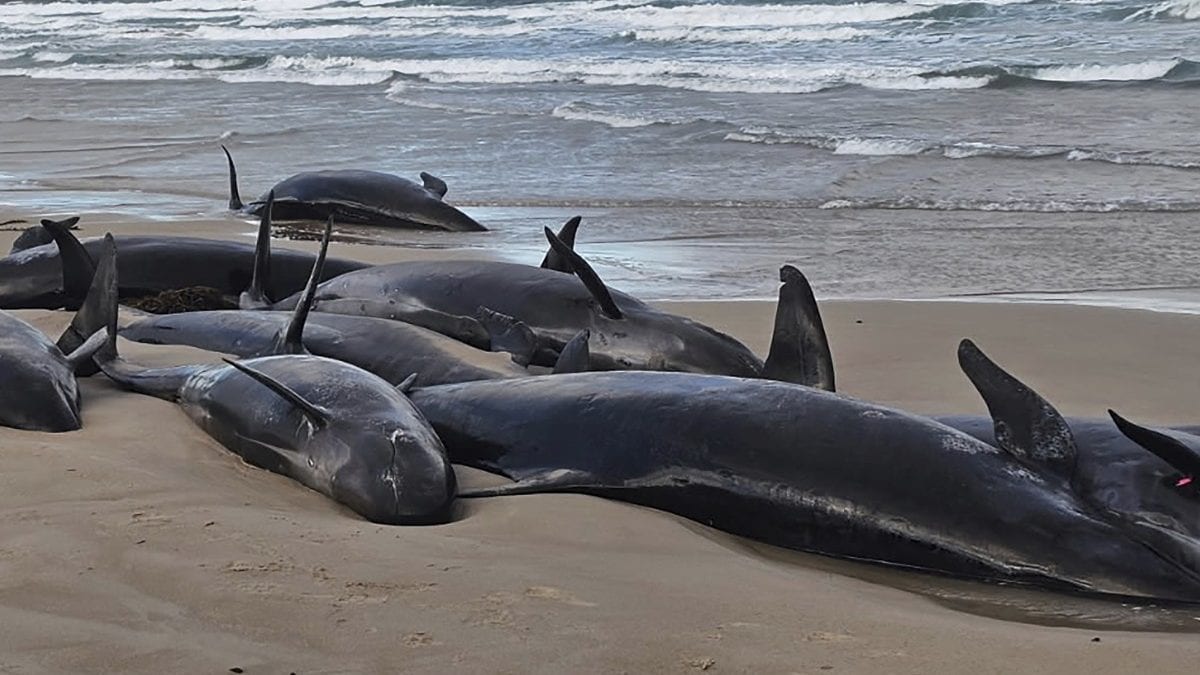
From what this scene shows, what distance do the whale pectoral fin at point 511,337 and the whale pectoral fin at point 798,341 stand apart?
51.1 inches

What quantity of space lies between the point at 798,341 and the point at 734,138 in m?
10.9

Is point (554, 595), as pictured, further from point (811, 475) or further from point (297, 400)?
point (297, 400)

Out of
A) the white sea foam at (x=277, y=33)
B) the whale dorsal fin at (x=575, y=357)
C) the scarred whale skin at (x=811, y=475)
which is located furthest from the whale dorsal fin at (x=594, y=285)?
the white sea foam at (x=277, y=33)

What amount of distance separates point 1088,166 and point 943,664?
11.1m

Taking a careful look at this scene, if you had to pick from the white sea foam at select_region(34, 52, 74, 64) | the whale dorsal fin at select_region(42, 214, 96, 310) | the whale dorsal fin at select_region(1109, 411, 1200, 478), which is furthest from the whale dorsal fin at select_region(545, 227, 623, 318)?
the white sea foam at select_region(34, 52, 74, 64)

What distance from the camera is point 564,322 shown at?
253 inches

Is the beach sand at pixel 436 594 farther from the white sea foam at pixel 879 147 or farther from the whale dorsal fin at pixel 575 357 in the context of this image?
the white sea foam at pixel 879 147

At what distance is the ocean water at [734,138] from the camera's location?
32.4 feet

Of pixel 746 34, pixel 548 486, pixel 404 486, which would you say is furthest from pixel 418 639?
pixel 746 34

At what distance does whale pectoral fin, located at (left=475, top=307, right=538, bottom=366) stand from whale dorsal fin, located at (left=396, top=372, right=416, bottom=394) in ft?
2.25

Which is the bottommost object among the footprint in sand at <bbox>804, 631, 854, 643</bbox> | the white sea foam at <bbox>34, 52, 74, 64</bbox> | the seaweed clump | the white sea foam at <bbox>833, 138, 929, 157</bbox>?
the white sea foam at <bbox>34, 52, 74, 64</bbox>

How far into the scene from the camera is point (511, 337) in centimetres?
618

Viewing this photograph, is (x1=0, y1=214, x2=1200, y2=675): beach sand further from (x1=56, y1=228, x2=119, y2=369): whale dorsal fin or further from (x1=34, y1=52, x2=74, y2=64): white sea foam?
(x1=34, y1=52, x2=74, y2=64): white sea foam

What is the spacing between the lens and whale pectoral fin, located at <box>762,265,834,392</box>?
199 inches
